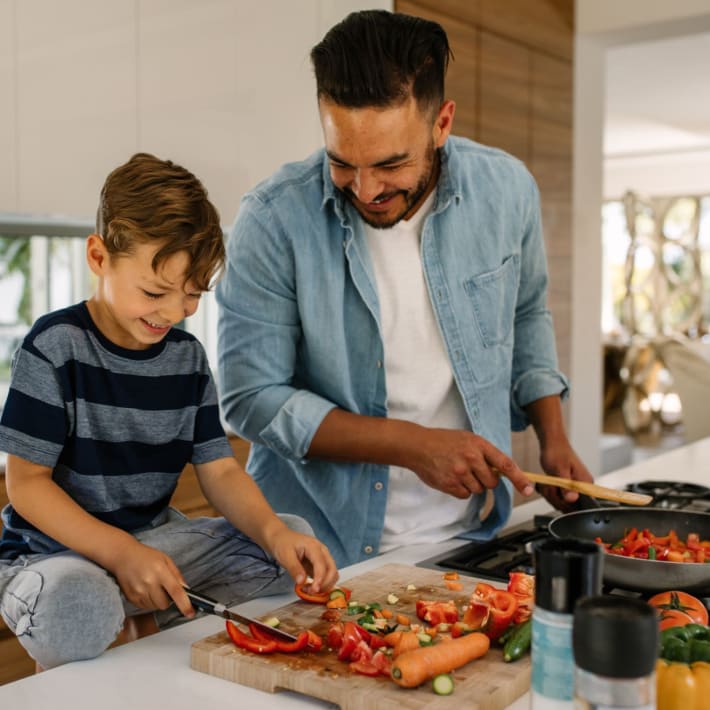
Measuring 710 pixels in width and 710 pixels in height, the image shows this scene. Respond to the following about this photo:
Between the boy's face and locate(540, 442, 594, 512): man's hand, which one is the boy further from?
locate(540, 442, 594, 512): man's hand

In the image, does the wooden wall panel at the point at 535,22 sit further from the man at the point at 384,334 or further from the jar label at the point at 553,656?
the jar label at the point at 553,656

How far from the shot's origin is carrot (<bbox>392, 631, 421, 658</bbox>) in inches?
39.9

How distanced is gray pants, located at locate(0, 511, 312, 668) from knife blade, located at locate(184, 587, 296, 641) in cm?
9

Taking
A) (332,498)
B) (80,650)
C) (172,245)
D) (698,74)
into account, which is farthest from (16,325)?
(698,74)

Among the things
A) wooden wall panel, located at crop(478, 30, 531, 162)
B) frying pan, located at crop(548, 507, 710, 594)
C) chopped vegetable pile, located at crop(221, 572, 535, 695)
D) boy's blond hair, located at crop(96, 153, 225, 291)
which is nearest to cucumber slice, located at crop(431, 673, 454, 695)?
chopped vegetable pile, located at crop(221, 572, 535, 695)

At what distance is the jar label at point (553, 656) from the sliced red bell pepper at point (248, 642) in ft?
1.31

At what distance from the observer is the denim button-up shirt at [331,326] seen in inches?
64.5

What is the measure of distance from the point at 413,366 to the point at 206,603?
2.32 feet

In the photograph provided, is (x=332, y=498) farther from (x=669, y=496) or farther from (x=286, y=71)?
(x=286, y=71)

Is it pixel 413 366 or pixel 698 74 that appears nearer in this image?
pixel 413 366

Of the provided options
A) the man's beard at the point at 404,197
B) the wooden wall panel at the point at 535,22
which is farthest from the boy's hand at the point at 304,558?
the wooden wall panel at the point at 535,22

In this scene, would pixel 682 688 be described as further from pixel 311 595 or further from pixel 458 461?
pixel 458 461

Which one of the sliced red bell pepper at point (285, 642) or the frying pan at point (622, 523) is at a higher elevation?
the frying pan at point (622, 523)

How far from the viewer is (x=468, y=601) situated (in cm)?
123
